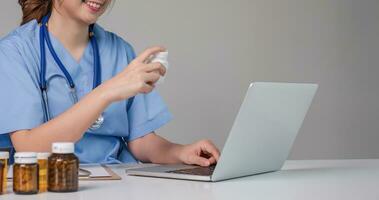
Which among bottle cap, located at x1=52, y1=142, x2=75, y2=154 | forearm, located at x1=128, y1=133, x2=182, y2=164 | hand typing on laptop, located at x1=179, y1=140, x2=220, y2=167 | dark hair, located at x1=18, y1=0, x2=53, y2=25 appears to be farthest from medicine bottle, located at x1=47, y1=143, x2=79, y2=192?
dark hair, located at x1=18, y1=0, x2=53, y2=25

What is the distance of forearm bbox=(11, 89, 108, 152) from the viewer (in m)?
1.17

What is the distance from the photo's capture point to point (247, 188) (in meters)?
0.91

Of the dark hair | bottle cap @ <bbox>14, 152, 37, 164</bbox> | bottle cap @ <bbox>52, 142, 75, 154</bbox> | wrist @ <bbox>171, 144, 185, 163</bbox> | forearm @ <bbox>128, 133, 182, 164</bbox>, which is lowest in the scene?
forearm @ <bbox>128, 133, 182, 164</bbox>

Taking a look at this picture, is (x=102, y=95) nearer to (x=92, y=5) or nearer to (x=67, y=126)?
(x=67, y=126)

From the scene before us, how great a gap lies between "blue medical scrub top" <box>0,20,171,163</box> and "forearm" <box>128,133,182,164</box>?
17 millimetres

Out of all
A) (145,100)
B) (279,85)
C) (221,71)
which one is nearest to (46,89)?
(145,100)

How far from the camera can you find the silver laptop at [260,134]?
0.95m

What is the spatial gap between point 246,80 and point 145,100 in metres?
1.00

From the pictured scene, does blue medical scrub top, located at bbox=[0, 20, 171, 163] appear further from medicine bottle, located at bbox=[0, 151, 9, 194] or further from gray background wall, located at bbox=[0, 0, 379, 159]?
gray background wall, located at bbox=[0, 0, 379, 159]

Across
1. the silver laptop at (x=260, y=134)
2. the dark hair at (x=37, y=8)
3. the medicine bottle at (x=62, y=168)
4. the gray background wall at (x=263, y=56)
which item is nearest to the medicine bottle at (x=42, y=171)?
the medicine bottle at (x=62, y=168)

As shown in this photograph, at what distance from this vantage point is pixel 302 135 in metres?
2.59

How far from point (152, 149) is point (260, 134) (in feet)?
1.78

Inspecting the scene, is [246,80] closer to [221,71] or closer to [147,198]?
[221,71]

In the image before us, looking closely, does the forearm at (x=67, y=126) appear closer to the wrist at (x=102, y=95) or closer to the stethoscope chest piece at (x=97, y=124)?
the wrist at (x=102, y=95)
